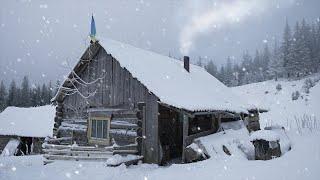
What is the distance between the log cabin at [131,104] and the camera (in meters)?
15.2

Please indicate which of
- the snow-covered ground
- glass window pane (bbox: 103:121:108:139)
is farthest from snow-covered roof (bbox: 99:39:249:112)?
glass window pane (bbox: 103:121:108:139)

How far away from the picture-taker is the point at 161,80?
55.1 ft

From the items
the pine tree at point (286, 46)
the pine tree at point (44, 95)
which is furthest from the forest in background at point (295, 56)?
the pine tree at point (44, 95)

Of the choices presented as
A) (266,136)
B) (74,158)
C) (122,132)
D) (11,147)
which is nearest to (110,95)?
(122,132)

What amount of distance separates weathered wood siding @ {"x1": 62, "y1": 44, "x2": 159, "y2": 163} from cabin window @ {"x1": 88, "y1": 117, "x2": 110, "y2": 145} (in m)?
0.69

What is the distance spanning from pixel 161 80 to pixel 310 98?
121ft

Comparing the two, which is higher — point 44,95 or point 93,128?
point 44,95

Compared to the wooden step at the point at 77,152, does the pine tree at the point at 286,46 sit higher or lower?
higher

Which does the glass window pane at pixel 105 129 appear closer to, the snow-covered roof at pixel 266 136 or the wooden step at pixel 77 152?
the wooden step at pixel 77 152

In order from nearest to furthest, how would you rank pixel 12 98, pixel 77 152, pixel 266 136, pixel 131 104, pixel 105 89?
pixel 266 136, pixel 77 152, pixel 131 104, pixel 105 89, pixel 12 98

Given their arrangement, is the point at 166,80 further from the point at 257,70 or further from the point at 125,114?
the point at 257,70

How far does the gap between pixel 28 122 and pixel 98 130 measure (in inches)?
931

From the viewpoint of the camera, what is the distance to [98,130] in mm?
17719

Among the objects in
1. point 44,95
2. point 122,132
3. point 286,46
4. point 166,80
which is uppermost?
point 286,46
